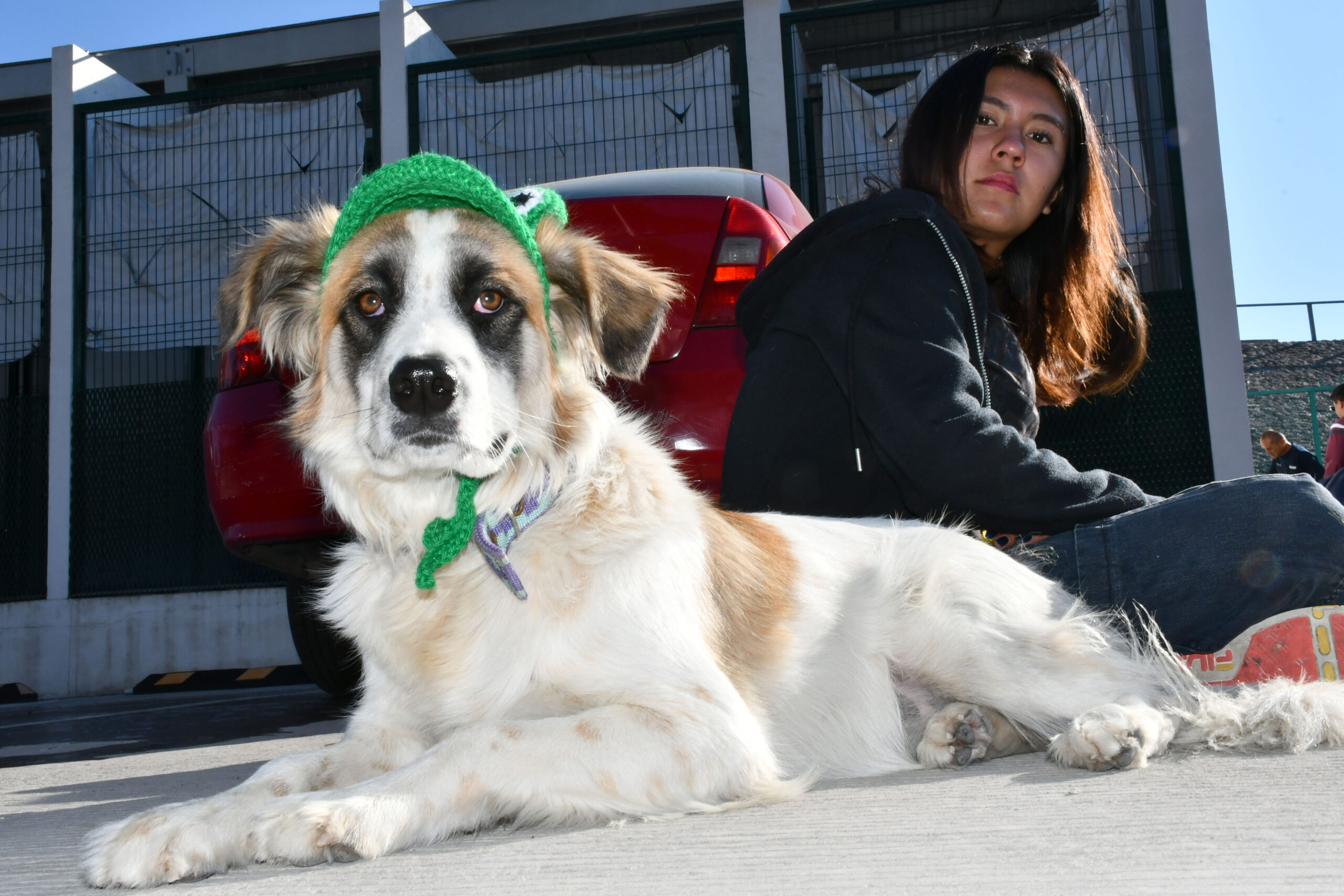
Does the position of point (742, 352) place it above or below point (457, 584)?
above

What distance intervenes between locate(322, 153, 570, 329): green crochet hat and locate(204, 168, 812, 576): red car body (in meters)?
0.91

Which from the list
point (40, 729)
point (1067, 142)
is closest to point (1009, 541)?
point (1067, 142)

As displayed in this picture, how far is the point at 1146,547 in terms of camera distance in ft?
8.85

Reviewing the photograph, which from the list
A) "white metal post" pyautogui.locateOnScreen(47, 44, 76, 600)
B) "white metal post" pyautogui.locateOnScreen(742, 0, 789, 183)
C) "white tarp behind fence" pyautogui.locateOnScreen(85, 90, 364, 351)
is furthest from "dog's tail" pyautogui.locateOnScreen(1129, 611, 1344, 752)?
"white metal post" pyautogui.locateOnScreen(47, 44, 76, 600)

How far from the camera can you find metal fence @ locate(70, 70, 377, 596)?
9391mm

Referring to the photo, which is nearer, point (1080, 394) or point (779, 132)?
point (1080, 394)

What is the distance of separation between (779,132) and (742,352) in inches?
232

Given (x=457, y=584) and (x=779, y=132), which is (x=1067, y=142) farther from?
(x=779, y=132)

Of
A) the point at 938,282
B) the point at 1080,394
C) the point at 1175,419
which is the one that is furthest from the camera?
the point at 1175,419

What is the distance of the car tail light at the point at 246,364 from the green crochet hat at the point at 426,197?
1.39 meters

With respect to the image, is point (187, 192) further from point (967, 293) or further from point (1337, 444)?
point (1337, 444)

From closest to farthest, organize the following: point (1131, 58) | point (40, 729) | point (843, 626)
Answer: point (843, 626), point (40, 729), point (1131, 58)

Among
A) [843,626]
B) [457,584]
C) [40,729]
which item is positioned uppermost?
[457,584]

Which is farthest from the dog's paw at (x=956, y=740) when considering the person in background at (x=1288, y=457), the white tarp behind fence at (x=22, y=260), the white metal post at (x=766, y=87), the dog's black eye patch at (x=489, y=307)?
the white tarp behind fence at (x=22, y=260)
